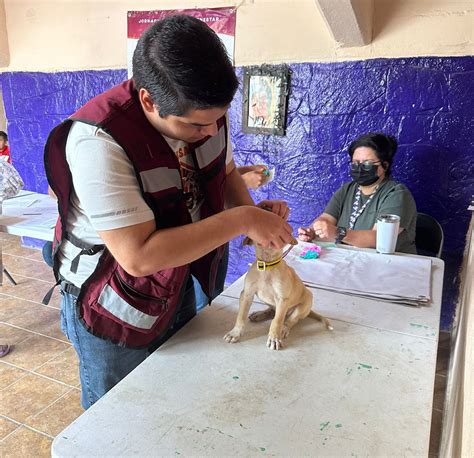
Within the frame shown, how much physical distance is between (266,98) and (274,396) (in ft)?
6.96

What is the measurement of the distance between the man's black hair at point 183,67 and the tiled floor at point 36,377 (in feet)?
5.41

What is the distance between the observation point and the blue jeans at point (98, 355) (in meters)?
1.03

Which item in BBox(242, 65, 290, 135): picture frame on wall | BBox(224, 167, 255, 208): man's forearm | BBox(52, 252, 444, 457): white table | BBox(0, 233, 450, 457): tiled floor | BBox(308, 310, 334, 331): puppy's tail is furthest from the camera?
BBox(242, 65, 290, 135): picture frame on wall

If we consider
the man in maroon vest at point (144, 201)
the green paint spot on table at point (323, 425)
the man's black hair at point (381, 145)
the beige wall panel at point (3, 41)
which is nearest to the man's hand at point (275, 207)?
the man in maroon vest at point (144, 201)

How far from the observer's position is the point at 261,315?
3.88ft

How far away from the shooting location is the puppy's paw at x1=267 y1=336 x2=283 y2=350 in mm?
1044

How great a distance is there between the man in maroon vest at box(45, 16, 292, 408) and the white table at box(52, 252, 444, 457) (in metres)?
0.13

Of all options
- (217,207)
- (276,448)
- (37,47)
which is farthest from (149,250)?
(37,47)

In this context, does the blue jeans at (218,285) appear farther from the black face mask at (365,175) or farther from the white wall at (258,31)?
the white wall at (258,31)

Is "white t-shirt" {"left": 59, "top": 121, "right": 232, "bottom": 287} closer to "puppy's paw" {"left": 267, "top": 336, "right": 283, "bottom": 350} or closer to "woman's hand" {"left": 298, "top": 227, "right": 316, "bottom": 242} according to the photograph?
"puppy's paw" {"left": 267, "top": 336, "right": 283, "bottom": 350}

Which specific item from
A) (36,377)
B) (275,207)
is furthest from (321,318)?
(36,377)

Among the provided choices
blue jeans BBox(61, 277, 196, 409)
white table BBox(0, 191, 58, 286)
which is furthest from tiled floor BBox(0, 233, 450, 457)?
blue jeans BBox(61, 277, 196, 409)

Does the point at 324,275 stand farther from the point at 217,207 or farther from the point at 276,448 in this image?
the point at 276,448

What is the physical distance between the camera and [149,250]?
835mm
